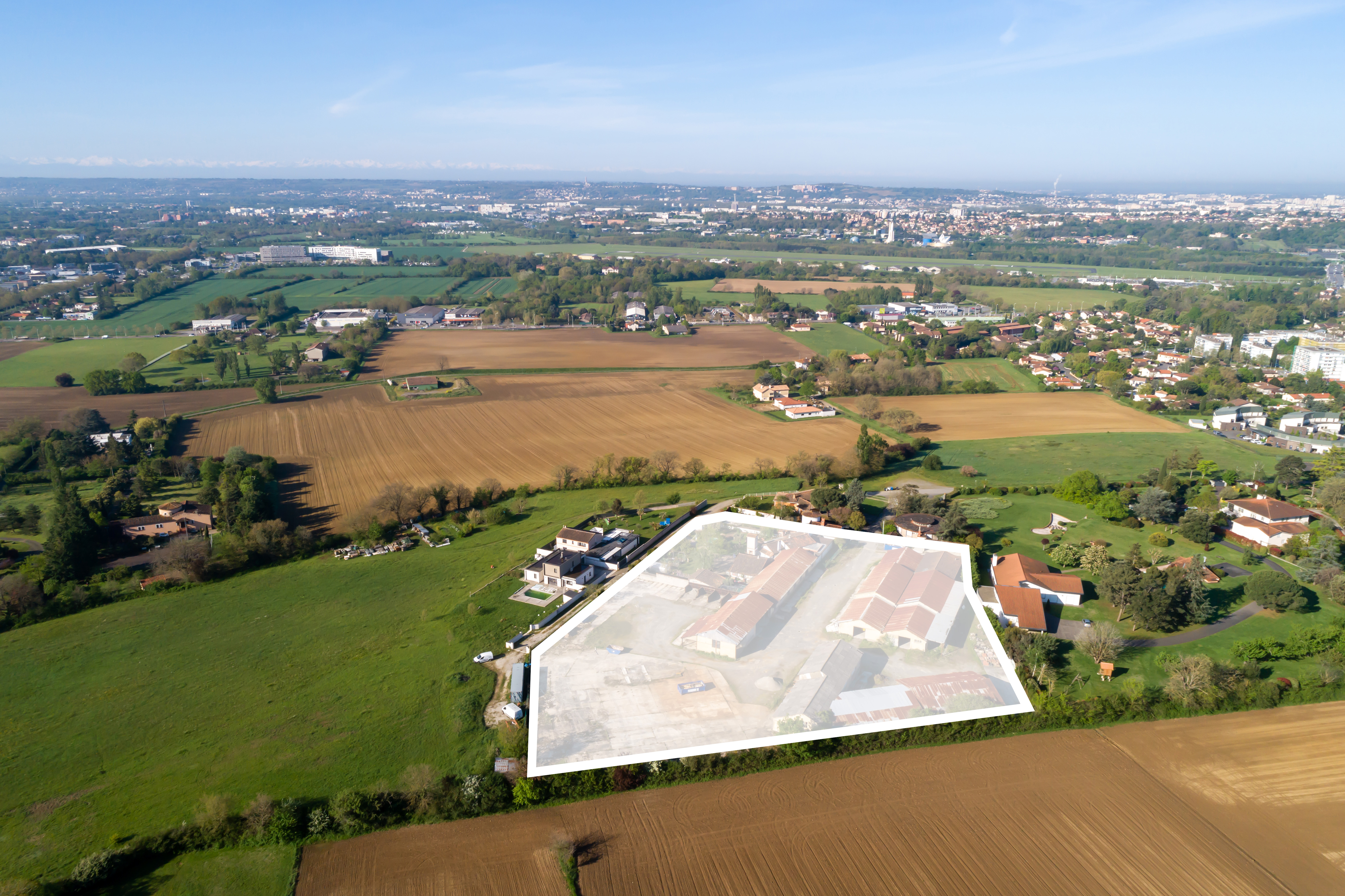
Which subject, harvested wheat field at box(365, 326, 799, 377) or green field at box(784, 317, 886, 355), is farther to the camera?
green field at box(784, 317, 886, 355)

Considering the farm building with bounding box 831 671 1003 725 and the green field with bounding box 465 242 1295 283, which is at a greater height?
the green field with bounding box 465 242 1295 283

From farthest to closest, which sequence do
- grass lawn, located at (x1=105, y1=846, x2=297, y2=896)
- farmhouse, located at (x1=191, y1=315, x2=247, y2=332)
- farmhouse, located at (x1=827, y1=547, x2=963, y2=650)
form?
farmhouse, located at (x1=191, y1=315, x2=247, y2=332) < farmhouse, located at (x1=827, y1=547, x2=963, y2=650) < grass lawn, located at (x1=105, y1=846, x2=297, y2=896)

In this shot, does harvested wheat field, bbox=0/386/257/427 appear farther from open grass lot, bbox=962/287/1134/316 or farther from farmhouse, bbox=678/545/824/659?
open grass lot, bbox=962/287/1134/316

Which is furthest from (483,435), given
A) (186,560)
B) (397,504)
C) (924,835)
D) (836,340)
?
(836,340)

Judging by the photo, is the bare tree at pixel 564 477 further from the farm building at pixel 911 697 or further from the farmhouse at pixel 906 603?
the farm building at pixel 911 697

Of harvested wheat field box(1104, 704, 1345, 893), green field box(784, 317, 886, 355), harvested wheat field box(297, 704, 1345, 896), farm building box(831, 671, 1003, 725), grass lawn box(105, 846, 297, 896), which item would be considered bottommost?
grass lawn box(105, 846, 297, 896)

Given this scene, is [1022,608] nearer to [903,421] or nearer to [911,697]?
[911,697]

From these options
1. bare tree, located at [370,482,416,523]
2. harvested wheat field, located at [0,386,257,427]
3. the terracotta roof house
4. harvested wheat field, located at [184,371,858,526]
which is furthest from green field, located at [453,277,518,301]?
the terracotta roof house
